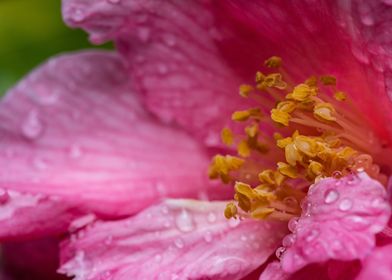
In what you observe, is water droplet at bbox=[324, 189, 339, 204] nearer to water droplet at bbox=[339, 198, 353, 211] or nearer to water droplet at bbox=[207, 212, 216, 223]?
water droplet at bbox=[339, 198, 353, 211]

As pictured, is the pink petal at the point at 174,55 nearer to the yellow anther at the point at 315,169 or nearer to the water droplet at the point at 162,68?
the water droplet at the point at 162,68

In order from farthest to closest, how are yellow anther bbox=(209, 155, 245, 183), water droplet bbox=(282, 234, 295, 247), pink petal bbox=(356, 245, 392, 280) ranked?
yellow anther bbox=(209, 155, 245, 183) → water droplet bbox=(282, 234, 295, 247) → pink petal bbox=(356, 245, 392, 280)

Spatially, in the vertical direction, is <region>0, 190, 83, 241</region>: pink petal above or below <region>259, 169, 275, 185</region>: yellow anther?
below

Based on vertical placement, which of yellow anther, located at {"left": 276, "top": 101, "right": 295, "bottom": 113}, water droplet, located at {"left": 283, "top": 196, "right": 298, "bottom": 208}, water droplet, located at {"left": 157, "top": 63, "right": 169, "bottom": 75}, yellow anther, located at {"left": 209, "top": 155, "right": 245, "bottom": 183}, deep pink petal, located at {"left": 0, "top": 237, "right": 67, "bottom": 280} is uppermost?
water droplet, located at {"left": 157, "top": 63, "right": 169, "bottom": 75}

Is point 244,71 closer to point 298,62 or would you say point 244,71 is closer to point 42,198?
point 298,62

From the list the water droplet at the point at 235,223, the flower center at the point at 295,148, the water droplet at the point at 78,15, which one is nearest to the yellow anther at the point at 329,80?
the flower center at the point at 295,148

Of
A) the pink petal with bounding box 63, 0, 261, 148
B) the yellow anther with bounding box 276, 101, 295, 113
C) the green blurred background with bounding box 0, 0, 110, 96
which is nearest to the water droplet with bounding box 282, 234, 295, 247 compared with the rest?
the yellow anther with bounding box 276, 101, 295, 113
